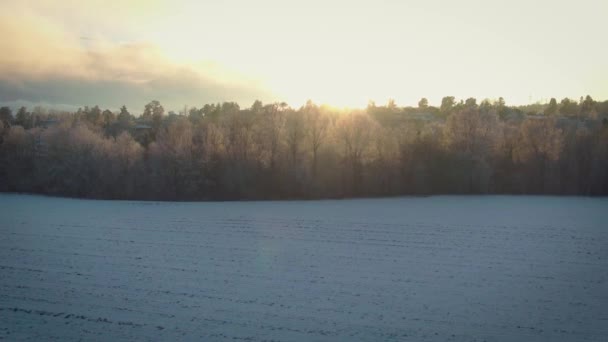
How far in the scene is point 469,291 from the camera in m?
15.0

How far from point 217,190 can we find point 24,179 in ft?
102

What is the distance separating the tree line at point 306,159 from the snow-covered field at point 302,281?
2551 cm

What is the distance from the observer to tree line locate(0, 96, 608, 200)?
57.7m

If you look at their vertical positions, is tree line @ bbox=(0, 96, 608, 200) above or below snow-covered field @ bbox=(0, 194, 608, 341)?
above

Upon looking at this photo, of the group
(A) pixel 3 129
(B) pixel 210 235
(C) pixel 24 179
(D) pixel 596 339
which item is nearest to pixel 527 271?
(D) pixel 596 339

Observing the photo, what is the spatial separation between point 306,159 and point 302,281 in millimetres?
44351

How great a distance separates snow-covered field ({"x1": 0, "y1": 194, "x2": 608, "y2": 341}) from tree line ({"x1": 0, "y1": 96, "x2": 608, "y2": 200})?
25.5m

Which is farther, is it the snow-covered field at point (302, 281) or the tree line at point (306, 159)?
the tree line at point (306, 159)

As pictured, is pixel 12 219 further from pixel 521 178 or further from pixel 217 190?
pixel 521 178

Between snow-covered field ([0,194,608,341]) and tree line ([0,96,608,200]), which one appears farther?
tree line ([0,96,608,200])

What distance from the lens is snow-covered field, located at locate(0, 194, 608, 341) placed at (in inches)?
451

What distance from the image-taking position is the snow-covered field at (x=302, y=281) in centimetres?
1145

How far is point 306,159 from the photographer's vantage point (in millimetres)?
60062

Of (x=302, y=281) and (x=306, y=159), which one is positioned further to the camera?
(x=306, y=159)
